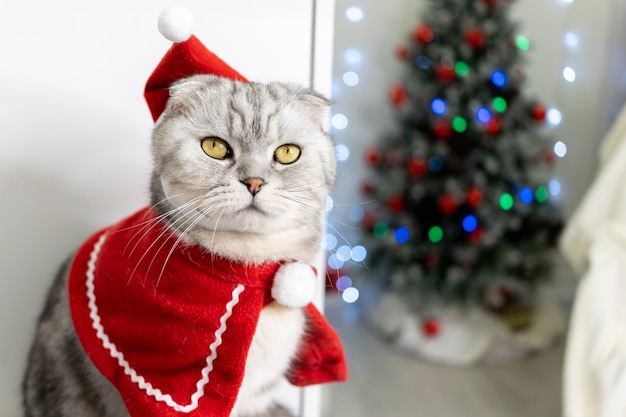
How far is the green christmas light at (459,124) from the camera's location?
1.84 meters

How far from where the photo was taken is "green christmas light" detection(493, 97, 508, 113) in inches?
72.4

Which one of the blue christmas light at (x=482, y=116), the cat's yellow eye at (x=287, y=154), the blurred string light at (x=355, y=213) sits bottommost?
the blurred string light at (x=355, y=213)

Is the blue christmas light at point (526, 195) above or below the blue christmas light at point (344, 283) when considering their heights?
above

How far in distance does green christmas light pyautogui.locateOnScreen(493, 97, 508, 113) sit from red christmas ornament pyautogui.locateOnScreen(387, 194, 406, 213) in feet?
1.38

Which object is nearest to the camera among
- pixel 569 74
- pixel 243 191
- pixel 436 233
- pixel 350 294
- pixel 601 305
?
pixel 243 191

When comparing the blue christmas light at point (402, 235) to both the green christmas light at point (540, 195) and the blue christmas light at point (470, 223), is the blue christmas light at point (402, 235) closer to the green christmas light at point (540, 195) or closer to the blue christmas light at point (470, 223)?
the blue christmas light at point (470, 223)

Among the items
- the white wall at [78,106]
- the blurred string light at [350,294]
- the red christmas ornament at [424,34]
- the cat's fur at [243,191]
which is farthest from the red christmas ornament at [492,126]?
the cat's fur at [243,191]

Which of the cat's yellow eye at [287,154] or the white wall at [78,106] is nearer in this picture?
the cat's yellow eye at [287,154]

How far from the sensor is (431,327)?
2010 mm

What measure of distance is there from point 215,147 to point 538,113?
1496mm

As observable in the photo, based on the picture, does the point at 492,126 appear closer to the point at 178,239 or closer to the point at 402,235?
the point at 402,235

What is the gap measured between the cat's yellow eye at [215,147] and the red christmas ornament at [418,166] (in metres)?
1.32

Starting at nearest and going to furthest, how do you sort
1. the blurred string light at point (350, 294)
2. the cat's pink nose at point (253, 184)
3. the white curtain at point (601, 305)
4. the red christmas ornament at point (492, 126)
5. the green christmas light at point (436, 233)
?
the cat's pink nose at point (253, 184) → the white curtain at point (601, 305) → the red christmas ornament at point (492, 126) → the green christmas light at point (436, 233) → the blurred string light at point (350, 294)

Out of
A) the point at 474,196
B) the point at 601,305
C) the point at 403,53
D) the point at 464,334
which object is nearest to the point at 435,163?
the point at 474,196
